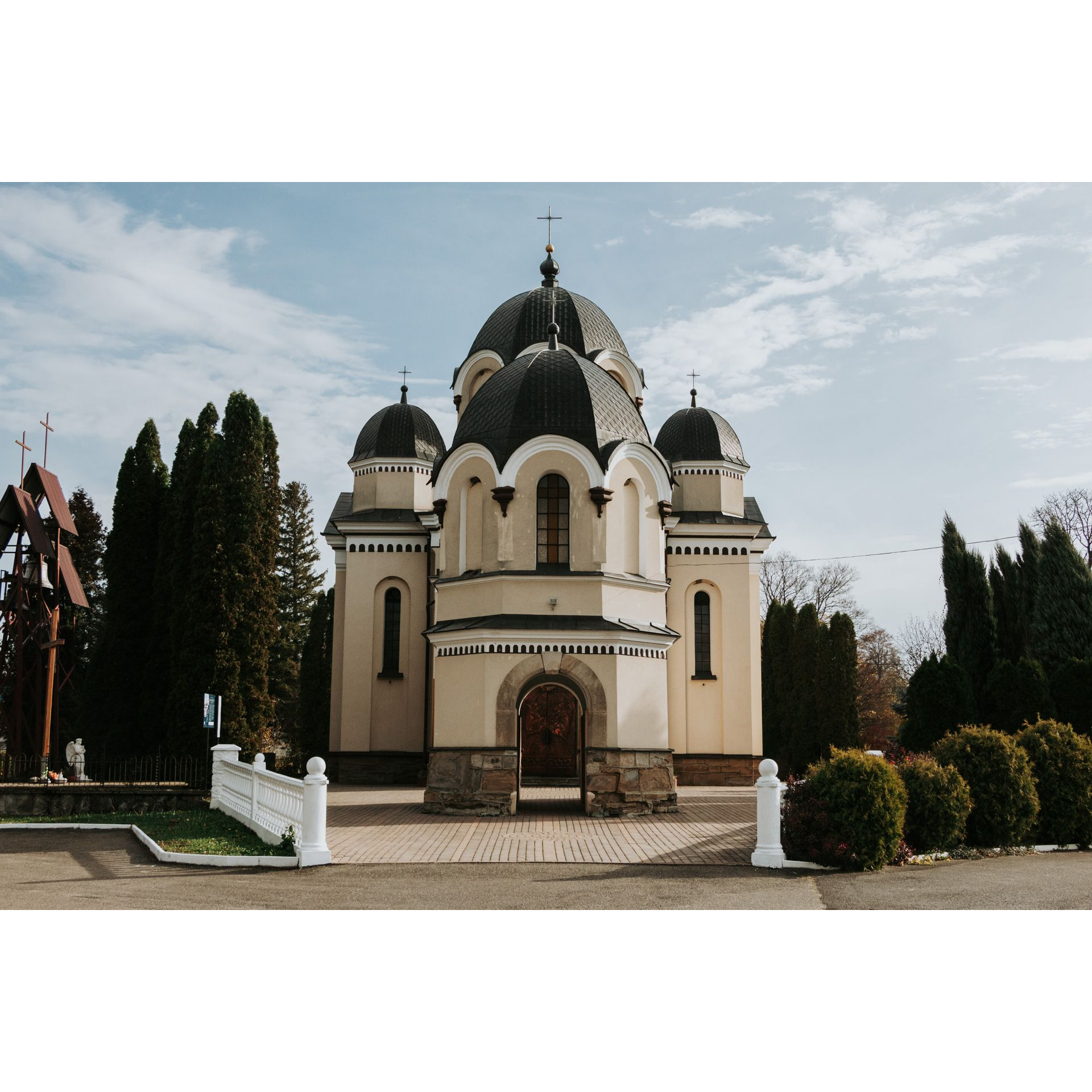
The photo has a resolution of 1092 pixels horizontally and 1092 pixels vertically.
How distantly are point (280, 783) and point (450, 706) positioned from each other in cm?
474

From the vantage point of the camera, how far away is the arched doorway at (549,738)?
1049 inches

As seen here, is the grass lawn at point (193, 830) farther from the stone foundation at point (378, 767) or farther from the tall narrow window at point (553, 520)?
the stone foundation at point (378, 767)

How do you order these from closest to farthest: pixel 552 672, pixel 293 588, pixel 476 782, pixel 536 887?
pixel 536 887, pixel 476 782, pixel 552 672, pixel 293 588

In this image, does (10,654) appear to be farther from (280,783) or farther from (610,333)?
(610,333)

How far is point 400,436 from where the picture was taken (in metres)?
30.2

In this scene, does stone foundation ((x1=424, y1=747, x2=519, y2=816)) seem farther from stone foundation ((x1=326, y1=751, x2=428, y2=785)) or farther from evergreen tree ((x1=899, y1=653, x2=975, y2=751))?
evergreen tree ((x1=899, y1=653, x2=975, y2=751))

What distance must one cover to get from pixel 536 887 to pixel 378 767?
57.2ft

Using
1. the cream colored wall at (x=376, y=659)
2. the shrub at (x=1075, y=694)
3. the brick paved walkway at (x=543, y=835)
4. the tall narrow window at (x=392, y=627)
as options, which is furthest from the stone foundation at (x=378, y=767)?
the shrub at (x=1075, y=694)

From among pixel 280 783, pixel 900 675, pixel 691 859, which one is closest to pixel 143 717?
pixel 280 783

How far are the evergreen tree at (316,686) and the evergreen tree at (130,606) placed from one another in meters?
6.61

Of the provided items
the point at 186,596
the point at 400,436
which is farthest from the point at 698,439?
the point at 186,596

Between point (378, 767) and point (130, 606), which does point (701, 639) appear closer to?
point (378, 767)

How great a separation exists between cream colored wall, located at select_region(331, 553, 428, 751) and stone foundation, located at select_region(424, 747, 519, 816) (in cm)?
962

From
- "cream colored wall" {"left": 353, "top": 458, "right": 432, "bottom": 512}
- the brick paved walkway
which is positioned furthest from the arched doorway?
"cream colored wall" {"left": 353, "top": 458, "right": 432, "bottom": 512}
